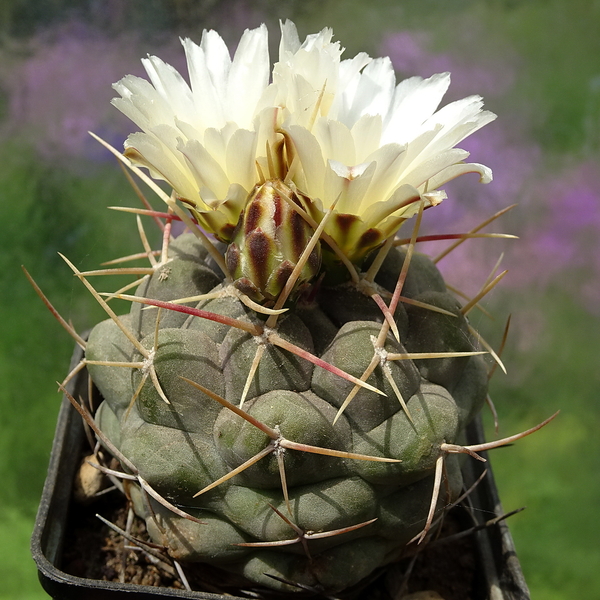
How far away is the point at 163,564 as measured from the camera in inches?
26.0

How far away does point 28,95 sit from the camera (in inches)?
43.9

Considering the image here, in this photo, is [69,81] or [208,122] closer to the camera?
[208,122]

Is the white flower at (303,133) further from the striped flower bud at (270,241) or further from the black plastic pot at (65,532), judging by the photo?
the black plastic pot at (65,532)

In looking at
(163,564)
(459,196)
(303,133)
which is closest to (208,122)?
(303,133)

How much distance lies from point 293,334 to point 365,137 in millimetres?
157

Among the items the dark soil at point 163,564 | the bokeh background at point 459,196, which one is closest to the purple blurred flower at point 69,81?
the bokeh background at point 459,196

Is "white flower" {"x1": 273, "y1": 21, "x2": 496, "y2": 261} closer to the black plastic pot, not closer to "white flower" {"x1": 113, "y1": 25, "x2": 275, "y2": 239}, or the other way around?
"white flower" {"x1": 113, "y1": 25, "x2": 275, "y2": 239}

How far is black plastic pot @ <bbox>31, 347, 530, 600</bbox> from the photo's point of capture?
1.85 ft

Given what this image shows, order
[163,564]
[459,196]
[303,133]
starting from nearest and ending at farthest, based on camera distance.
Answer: [303,133]
[163,564]
[459,196]

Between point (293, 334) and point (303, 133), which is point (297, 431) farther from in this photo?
point (303, 133)

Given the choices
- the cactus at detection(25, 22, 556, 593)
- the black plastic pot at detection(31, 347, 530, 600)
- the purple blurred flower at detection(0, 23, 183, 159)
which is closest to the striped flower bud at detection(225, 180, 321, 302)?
the cactus at detection(25, 22, 556, 593)

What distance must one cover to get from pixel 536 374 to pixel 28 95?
3.17 feet

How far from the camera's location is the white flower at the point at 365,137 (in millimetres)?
441

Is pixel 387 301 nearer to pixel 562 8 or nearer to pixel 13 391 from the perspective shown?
pixel 13 391
